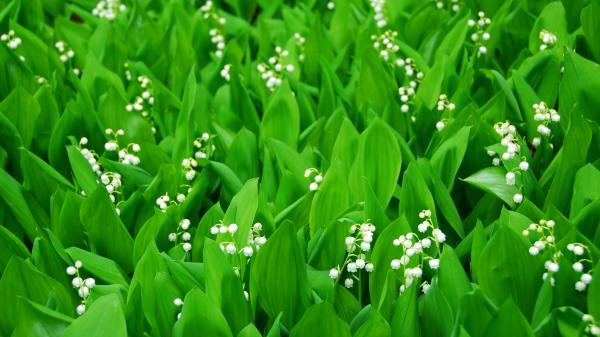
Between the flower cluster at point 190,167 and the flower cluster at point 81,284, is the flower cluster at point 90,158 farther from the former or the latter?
the flower cluster at point 81,284

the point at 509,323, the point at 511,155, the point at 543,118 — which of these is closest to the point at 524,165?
the point at 511,155

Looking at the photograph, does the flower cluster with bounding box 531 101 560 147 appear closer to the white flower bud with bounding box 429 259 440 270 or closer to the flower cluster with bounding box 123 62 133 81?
the white flower bud with bounding box 429 259 440 270

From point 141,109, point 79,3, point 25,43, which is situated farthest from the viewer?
point 79,3

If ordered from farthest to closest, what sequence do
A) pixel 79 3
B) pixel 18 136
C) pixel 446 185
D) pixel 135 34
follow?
pixel 79 3 → pixel 135 34 → pixel 18 136 → pixel 446 185

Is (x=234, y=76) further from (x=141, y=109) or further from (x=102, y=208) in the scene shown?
(x=102, y=208)

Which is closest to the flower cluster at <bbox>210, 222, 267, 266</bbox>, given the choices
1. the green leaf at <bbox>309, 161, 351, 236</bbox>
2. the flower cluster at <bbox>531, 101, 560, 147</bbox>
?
the green leaf at <bbox>309, 161, 351, 236</bbox>

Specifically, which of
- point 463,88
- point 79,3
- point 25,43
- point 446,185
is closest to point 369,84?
point 463,88

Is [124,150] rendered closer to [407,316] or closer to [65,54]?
[65,54]
